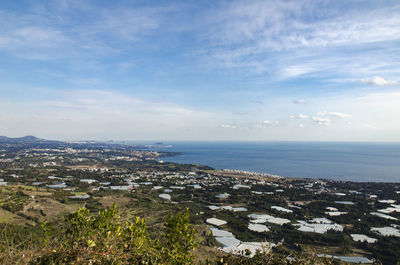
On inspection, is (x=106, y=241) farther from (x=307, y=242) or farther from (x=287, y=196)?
(x=287, y=196)

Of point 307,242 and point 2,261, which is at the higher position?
point 2,261

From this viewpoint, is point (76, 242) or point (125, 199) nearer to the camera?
point (76, 242)

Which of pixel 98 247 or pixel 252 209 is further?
pixel 252 209

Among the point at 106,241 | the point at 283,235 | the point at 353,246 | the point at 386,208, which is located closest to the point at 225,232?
the point at 283,235

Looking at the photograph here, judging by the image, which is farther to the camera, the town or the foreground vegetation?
the town

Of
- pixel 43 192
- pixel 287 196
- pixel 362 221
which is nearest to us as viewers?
pixel 362 221

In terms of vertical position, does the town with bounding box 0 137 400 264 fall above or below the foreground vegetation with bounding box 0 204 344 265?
below

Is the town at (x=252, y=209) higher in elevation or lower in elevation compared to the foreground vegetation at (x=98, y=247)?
lower

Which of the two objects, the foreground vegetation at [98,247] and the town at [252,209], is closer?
the foreground vegetation at [98,247]

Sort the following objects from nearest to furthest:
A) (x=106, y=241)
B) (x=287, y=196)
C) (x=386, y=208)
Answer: (x=106, y=241)
(x=386, y=208)
(x=287, y=196)

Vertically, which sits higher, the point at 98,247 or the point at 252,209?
the point at 98,247
